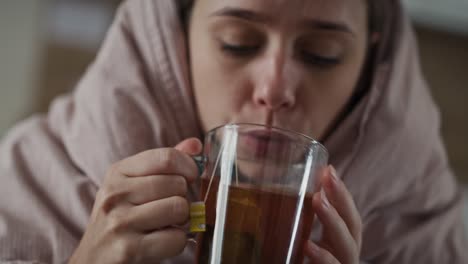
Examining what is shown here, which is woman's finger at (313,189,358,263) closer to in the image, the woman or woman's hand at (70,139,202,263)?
the woman

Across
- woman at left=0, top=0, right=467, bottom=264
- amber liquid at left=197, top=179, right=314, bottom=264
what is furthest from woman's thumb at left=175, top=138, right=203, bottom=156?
amber liquid at left=197, top=179, right=314, bottom=264

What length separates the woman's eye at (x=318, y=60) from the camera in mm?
924

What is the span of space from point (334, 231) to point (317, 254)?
0.05 meters

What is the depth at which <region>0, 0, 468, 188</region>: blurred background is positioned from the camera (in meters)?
2.04

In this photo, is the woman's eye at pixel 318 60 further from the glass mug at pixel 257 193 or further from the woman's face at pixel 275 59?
the glass mug at pixel 257 193

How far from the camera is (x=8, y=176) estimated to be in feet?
3.18

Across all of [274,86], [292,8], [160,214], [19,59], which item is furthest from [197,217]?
[19,59]

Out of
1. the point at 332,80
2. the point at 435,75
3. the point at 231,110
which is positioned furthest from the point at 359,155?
the point at 435,75

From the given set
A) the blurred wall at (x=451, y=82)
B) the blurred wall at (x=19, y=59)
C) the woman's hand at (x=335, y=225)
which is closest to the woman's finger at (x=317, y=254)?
the woman's hand at (x=335, y=225)

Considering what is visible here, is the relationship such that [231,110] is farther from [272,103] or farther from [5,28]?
[5,28]

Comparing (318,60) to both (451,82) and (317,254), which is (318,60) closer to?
(317,254)

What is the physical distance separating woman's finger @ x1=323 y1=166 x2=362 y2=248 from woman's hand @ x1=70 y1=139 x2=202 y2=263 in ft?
0.57

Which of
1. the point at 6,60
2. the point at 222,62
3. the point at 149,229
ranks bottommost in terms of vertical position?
the point at 6,60

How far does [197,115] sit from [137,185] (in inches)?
14.9
